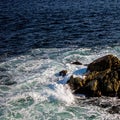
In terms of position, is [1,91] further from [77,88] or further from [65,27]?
[65,27]

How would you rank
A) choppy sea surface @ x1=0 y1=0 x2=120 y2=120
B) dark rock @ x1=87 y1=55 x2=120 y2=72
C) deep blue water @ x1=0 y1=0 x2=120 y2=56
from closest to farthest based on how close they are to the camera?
1. choppy sea surface @ x1=0 y1=0 x2=120 y2=120
2. dark rock @ x1=87 y1=55 x2=120 y2=72
3. deep blue water @ x1=0 y1=0 x2=120 y2=56

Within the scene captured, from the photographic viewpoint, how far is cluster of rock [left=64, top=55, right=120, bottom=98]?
28844 mm

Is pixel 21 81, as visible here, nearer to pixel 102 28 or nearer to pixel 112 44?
pixel 112 44

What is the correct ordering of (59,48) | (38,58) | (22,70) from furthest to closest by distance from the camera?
(59,48) < (38,58) < (22,70)

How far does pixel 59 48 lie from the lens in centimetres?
4306

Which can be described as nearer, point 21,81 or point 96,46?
point 21,81

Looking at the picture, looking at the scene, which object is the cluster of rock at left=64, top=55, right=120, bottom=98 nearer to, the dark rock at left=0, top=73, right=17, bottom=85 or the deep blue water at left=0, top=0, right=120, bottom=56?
the dark rock at left=0, top=73, right=17, bottom=85

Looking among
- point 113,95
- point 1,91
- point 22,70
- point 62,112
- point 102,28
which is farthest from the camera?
point 102,28

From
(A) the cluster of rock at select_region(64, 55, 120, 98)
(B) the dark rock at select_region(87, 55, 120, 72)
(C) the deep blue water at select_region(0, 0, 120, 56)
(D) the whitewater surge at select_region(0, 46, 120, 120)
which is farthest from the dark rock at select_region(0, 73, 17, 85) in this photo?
(B) the dark rock at select_region(87, 55, 120, 72)

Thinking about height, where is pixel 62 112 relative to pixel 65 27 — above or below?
below

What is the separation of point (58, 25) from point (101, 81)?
26333mm

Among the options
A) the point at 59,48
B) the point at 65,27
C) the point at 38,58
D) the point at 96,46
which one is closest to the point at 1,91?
the point at 38,58

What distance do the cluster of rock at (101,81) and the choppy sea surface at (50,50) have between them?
1098mm

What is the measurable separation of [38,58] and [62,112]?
1359 centimetres
